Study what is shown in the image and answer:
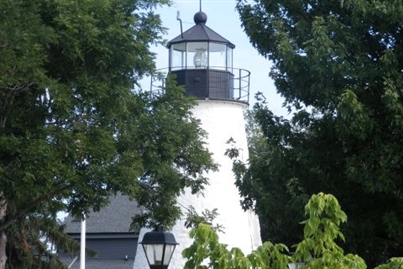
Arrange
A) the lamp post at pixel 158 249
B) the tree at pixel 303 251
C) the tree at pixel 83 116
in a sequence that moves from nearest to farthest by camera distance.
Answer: the tree at pixel 303 251 → the lamp post at pixel 158 249 → the tree at pixel 83 116

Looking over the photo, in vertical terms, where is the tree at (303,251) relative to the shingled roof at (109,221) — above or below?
below

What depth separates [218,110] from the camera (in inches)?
1368

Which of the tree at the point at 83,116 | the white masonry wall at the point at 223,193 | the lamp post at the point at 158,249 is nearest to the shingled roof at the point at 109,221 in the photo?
the white masonry wall at the point at 223,193

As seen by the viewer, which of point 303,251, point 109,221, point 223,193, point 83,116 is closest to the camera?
point 303,251

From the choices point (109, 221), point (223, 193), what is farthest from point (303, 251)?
point (109, 221)

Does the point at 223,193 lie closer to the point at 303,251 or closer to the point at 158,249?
the point at 158,249

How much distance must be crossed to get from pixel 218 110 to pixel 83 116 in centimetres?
1362

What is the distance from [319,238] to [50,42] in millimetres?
10381

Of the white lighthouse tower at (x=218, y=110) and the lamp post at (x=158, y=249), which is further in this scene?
the white lighthouse tower at (x=218, y=110)

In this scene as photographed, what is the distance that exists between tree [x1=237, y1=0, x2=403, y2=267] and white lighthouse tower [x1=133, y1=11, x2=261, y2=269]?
44.4 ft

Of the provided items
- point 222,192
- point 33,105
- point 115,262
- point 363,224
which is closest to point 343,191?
point 363,224

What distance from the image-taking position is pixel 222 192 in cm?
3381

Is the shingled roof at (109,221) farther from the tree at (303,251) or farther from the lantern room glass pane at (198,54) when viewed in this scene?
the tree at (303,251)

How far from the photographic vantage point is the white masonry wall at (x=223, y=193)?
33.2 metres
